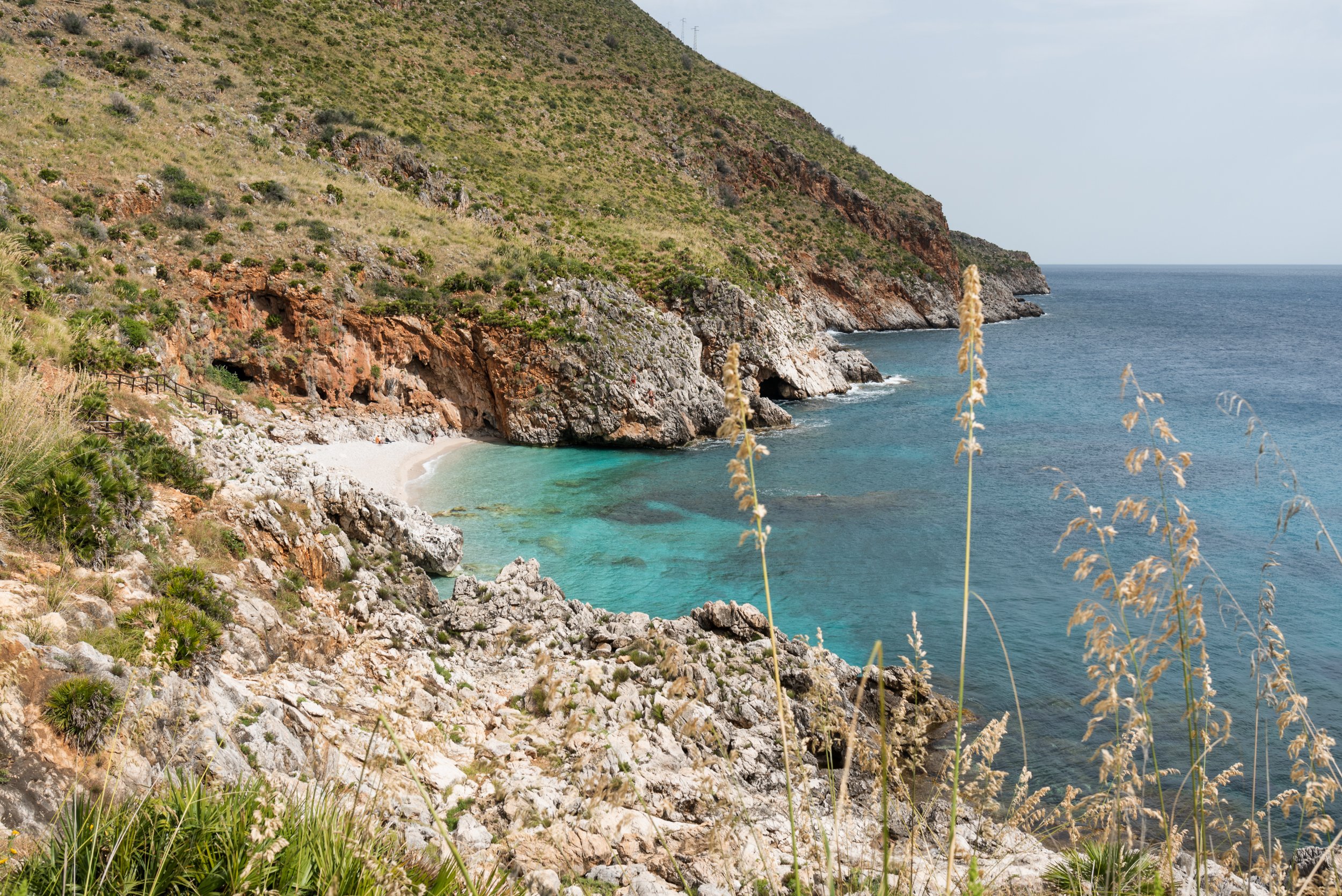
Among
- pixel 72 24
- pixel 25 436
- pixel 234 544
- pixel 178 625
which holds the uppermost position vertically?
pixel 72 24

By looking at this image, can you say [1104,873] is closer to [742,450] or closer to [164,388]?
[742,450]

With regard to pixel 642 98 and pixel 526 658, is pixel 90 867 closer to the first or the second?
pixel 526 658

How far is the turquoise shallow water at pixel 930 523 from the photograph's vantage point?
52.7 ft

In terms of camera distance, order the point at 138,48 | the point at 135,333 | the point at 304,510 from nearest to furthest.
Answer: the point at 304,510 → the point at 135,333 → the point at 138,48

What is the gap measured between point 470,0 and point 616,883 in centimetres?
7734

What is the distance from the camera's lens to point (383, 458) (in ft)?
90.8

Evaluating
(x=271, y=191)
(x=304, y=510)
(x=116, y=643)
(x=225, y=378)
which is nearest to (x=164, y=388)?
(x=304, y=510)

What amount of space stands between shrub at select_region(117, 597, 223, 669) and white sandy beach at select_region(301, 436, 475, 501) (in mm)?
15420

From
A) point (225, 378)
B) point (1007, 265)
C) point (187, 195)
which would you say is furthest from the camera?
point (1007, 265)

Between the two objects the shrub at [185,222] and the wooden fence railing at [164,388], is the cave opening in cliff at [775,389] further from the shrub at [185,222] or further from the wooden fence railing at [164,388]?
the wooden fence railing at [164,388]

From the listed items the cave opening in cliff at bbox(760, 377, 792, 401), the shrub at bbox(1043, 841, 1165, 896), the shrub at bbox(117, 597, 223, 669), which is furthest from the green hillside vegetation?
the shrub at bbox(1043, 841, 1165, 896)

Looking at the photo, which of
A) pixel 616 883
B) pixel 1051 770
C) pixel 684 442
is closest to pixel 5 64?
pixel 684 442

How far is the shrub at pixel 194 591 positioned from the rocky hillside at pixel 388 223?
6.56 meters

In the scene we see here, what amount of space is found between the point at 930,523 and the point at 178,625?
21.8m
